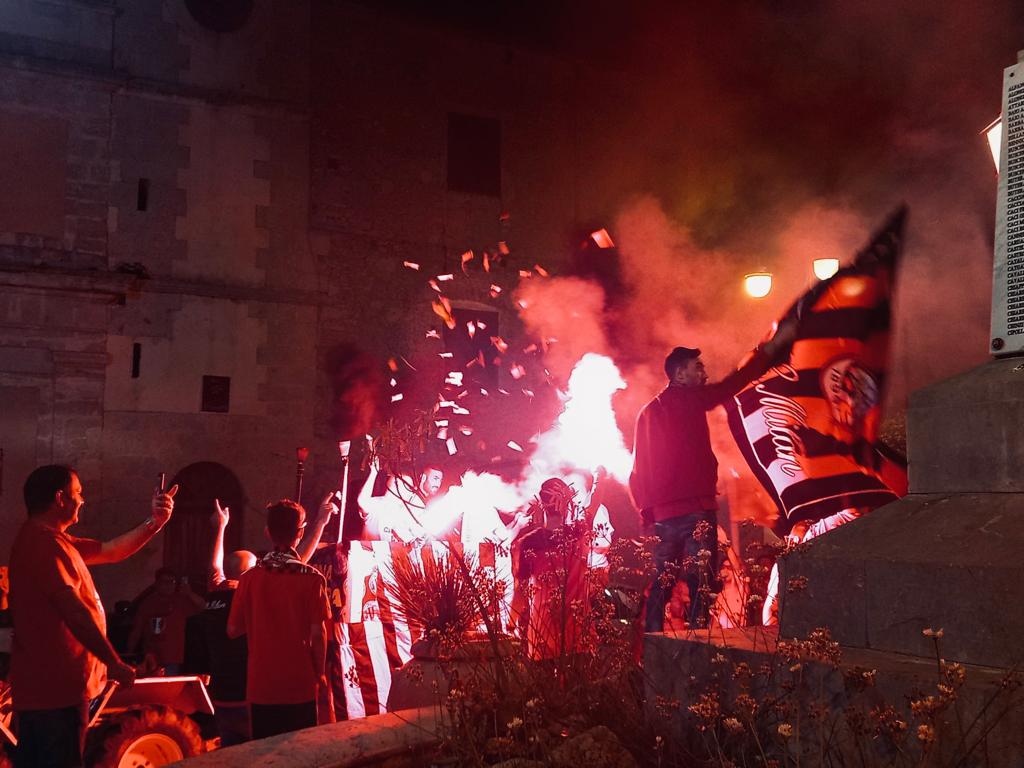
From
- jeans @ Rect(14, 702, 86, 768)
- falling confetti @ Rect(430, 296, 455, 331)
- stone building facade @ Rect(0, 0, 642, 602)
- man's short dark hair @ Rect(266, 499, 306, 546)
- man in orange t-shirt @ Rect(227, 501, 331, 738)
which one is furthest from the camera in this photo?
falling confetti @ Rect(430, 296, 455, 331)


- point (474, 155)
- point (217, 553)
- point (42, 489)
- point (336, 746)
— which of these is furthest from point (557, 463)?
point (336, 746)

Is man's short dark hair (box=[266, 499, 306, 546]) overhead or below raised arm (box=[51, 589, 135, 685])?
overhead

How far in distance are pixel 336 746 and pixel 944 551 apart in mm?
2039

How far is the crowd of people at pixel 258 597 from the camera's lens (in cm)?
401

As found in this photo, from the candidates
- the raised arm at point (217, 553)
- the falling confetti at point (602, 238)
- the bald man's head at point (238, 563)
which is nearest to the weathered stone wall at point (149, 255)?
the falling confetti at point (602, 238)

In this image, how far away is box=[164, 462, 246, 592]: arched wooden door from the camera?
13.4 m

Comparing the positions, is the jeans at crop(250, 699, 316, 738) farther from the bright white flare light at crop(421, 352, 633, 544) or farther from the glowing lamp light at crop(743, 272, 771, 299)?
the glowing lamp light at crop(743, 272, 771, 299)

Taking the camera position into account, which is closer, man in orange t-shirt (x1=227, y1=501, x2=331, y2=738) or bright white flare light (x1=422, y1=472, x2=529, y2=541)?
man in orange t-shirt (x1=227, y1=501, x2=331, y2=738)

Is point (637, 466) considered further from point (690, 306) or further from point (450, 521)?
point (690, 306)

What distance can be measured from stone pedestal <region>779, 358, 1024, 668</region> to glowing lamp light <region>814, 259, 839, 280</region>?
7.44 m

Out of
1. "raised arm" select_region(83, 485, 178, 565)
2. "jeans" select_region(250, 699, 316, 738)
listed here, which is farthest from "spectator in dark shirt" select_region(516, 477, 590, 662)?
"raised arm" select_region(83, 485, 178, 565)

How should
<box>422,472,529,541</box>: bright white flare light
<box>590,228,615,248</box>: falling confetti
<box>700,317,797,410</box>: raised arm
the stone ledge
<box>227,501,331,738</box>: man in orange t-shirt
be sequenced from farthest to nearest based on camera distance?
<box>590,228,615,248</box>: falling confetti → <box>422,472,529,541</box>: bright white flare light → <box>700,317,797,410</box>: raised arm → <box>227,501,331,738</box>: man in orange t-shirt → the stone ledge

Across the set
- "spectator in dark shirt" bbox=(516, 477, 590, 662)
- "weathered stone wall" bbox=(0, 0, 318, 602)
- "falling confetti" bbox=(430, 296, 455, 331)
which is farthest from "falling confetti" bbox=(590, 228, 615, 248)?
"spectator in dark shirt" bbox=(516, 477, 590, 662)

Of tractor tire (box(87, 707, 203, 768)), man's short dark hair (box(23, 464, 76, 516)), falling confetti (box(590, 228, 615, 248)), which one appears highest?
falling confetti (box(590, 228, 615, 248))
